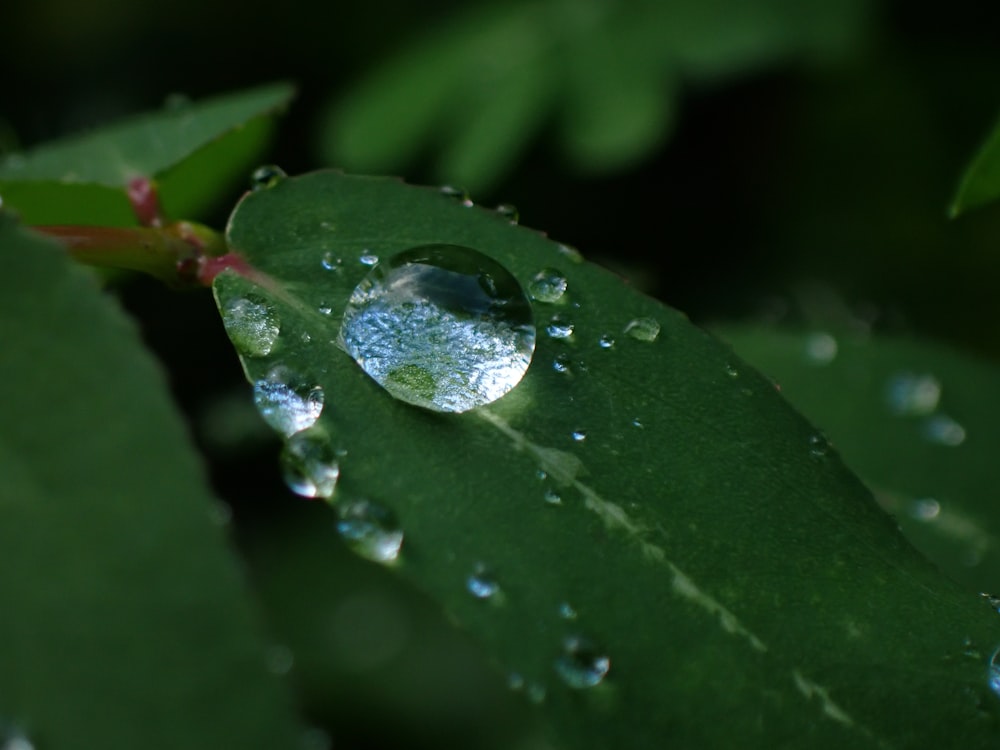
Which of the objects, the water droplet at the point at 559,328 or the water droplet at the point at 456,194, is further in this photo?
the water droplet at the point at 456,194

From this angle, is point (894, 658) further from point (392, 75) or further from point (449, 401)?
point (392, 75)

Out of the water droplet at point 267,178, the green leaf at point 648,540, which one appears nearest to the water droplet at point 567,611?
the green leaf at point 648,540

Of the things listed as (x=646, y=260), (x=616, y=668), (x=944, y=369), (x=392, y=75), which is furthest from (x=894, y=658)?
(x=392, y=75)

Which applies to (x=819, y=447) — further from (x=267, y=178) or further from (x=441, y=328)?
(x=267, y=178)

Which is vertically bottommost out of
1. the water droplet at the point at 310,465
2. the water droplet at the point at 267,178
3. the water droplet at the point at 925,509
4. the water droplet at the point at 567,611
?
the water droplet at the point at 925,509

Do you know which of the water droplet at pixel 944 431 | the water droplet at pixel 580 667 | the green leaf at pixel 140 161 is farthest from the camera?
the water droplet at pixel 944 431

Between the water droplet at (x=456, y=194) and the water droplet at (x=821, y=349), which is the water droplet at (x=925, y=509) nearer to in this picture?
the water droplet at (x=821, y=349)

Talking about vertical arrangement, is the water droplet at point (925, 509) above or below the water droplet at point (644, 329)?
below
